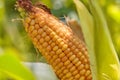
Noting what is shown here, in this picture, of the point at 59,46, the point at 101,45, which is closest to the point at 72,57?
the point at 59,46

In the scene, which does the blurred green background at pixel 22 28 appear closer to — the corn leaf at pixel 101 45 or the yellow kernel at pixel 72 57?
the corn leaf at pixel 101 45

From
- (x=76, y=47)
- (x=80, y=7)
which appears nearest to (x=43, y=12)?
(x=76, y=47)

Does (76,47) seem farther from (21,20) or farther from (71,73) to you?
(21,20)

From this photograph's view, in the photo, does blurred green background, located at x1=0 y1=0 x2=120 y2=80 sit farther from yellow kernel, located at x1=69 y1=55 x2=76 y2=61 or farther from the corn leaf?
yellow kernel, located at x1=69 y1=55 x2=76 y2=61

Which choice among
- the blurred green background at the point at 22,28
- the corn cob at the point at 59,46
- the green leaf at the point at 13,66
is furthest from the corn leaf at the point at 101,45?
the green leaf at the point at 13,66

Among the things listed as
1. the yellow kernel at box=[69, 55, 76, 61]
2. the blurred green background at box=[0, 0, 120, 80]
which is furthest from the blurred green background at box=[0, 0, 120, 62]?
the yellow kernel at box=[69, 55, 76, 61]
